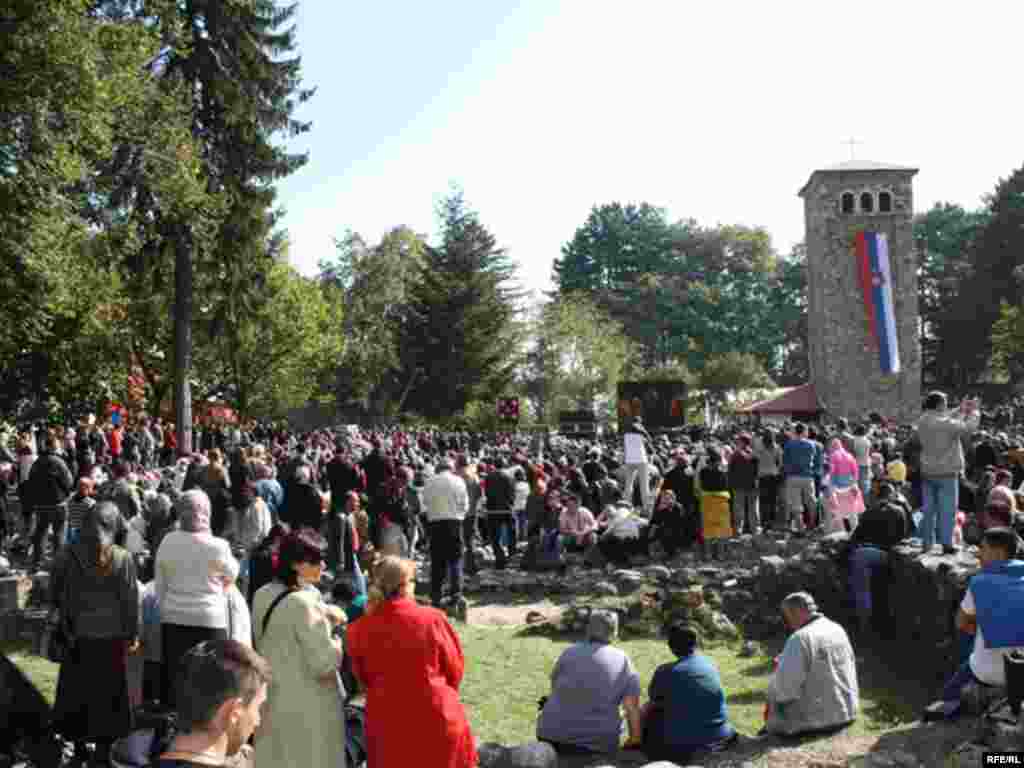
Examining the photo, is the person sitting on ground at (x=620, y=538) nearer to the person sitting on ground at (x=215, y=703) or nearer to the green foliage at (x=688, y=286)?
the person sitting on ground at (x=215, y=703)

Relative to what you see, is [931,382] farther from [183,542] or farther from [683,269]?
[183,542]

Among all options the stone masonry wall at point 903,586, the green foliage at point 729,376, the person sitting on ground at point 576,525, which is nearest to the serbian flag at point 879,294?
the green foliage at point 729,376

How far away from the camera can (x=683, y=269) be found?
71.0m

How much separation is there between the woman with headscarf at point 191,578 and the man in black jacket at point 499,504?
8.83 meters

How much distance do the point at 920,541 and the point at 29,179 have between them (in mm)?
14526

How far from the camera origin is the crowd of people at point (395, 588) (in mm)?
4355

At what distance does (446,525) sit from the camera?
37.1ft

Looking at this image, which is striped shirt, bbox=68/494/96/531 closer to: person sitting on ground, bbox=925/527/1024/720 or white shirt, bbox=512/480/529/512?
person sitting on ground, bbox=925/527/1024/720

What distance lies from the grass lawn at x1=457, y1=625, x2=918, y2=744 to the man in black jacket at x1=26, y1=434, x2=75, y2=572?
5457mm

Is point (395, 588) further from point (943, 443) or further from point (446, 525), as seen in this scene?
point (446, 525)

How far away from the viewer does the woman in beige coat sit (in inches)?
171

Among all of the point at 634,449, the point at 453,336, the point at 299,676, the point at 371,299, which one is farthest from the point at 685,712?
the point at 371,299

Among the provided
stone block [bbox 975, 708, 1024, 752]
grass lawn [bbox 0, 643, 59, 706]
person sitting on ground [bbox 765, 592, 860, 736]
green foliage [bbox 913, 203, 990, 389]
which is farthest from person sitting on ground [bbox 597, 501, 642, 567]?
green foliage [bbox 913, 203, 990, 389]

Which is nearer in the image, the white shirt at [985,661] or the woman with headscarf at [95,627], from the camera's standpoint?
the white shirt at [985,661]
